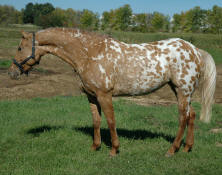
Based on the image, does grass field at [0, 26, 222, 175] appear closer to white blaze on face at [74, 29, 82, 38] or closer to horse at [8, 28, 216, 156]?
horse at [8, 28, 216, 156]

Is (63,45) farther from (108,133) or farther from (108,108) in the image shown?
(108,133)

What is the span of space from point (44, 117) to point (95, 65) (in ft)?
12.8

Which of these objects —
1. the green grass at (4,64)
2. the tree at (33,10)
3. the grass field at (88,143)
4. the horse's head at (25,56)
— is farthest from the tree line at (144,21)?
the horse's head at (25,56)

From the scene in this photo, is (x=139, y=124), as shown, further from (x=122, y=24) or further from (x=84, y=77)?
(x=122, y=24)

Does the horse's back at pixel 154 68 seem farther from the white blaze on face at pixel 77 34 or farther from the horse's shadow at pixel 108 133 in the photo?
the horse's shadow at pixel 108 133

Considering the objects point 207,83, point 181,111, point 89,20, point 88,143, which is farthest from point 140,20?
point 181,111

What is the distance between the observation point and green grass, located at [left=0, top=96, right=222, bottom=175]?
4771 millimetres

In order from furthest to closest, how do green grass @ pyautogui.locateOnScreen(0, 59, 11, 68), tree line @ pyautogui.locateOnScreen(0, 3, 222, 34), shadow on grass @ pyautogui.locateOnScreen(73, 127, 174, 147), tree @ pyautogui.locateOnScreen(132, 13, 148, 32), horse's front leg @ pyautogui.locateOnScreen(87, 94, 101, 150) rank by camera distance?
tree @ pyautogui.locateOnScreen(132, 13, 148, 32)
tree line @ pyautogui.locateOnScreen(0, 3, 222, 34)
green grass @ pyautogui.locateOnScreen(0, 59, 11, 68)
shadow on grass @ pyautogui.locateOnScreen(73, 127, 174, 147)
horse's front leg @ pyautogui.locateOnScreen(87, 94, 101, 150)

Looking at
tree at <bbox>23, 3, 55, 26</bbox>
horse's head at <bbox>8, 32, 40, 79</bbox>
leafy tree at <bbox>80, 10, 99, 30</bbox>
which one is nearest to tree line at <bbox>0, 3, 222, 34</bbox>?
leafy tree at <bbox>80, 10, 99, 30</bbox>

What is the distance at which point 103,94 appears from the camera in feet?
16.6

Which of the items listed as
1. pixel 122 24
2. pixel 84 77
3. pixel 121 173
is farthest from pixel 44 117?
pixel 122 24

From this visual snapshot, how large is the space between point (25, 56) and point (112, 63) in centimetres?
171

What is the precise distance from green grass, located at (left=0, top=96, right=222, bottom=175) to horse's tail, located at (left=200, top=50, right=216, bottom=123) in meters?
0.82

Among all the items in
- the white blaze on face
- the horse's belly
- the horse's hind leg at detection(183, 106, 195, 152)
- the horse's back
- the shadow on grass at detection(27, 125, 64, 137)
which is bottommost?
the shadow on grass at detection(27, 125, 64, 137)
